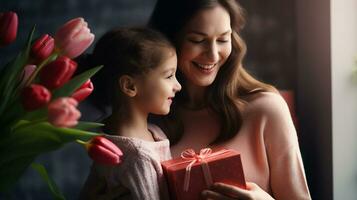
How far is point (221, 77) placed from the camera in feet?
4.08

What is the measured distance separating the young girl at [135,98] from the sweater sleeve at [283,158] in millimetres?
258

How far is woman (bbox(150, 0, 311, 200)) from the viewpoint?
1157 mm

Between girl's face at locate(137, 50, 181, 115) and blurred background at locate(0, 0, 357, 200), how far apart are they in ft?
0.90

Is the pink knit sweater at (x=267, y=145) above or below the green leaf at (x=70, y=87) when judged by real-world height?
below

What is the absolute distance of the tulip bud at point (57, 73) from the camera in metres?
0.71

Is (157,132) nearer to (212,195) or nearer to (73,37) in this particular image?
(212,195)

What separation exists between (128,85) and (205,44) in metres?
0.22

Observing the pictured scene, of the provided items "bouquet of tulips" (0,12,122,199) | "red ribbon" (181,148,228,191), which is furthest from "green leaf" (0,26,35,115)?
"red ribbon" (181,148,228,191)

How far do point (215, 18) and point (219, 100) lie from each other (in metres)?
0.20

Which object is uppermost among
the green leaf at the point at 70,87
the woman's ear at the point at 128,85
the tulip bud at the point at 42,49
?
the tulip bud at the point at 42,49

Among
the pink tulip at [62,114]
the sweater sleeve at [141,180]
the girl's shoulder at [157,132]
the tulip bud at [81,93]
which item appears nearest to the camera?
the pink tulip at [62,114]

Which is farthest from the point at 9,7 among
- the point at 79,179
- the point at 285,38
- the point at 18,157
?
the point at 285,38

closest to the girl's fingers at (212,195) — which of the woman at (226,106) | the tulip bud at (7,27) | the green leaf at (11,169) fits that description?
the woman at (226,106)

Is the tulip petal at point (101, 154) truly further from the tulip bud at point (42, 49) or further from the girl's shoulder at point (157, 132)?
the girl's shoulder at point (157, 132)
